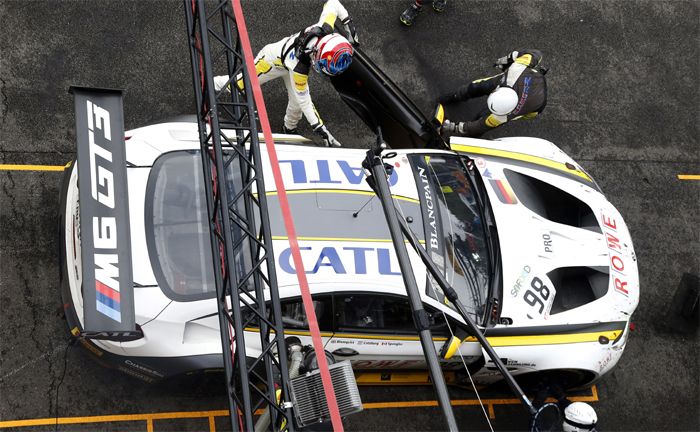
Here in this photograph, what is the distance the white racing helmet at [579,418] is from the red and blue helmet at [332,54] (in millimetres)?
3822

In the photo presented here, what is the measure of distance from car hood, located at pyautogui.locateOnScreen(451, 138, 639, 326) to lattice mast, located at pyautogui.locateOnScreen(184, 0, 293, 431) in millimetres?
2257

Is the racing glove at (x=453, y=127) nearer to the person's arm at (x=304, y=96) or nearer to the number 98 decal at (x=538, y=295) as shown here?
the person's arm at (x=304, y=96)

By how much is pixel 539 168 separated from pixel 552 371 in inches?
81.8

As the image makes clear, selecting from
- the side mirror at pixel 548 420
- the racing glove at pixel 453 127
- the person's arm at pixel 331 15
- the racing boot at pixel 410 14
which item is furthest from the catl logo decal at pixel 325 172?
the racing boot at pixel 410 14

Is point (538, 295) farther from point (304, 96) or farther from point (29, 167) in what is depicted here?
point (29, 167)

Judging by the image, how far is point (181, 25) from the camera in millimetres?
8281

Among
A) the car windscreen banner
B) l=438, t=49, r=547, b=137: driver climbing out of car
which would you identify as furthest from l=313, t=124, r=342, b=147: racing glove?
the car windscreen banner

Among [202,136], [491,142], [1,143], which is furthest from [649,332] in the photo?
[1,143]

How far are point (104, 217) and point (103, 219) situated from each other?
0.02 metres

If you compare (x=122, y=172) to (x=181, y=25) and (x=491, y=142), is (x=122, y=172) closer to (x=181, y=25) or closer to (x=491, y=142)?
(x=181, y=25)

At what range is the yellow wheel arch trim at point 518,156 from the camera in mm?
7179

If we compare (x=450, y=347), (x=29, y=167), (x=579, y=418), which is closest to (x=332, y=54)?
(x=450, y=347)

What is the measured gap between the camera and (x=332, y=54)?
6.54 metres

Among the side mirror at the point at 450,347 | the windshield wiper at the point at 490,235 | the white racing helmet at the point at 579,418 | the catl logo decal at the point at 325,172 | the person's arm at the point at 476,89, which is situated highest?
the person's arm at the point at 476,89
